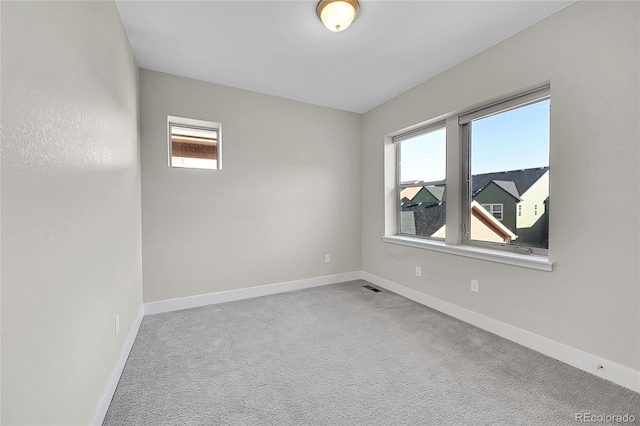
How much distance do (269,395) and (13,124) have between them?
178 centimetres

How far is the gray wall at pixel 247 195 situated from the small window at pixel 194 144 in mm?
120

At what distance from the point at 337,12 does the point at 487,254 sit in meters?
2.41

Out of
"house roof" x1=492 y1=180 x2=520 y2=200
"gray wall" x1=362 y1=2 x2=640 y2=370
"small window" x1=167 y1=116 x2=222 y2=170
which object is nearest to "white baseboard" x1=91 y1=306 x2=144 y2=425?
"small window" x1=167 y1=116 x2=222 y2=170

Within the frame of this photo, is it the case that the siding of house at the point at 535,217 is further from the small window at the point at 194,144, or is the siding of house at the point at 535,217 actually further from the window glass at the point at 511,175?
the small window at the point at 194,144

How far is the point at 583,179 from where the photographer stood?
1.87 m

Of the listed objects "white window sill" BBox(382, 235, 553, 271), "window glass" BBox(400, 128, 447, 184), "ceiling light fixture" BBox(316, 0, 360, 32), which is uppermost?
"ceiling light fixture" BBox(316, 0, 360, 32)

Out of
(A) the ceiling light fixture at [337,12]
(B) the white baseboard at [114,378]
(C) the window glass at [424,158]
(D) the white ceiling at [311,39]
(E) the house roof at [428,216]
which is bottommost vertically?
(B) the white baseboard at [114,378]

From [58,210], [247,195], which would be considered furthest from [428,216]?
[58,210]

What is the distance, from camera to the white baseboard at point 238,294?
2.92m

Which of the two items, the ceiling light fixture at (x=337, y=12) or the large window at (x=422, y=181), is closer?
the ceiling light fixture at (x=337, y=12)

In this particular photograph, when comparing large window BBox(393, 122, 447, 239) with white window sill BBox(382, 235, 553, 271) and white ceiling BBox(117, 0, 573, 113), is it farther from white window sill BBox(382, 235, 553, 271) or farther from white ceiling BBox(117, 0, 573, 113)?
white ceiling BBox(117, 0, 573, 113)

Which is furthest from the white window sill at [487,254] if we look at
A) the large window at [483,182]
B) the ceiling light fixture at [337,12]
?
the ceiling light fixture at [337,12]

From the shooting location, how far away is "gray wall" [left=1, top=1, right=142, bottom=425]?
0.77m

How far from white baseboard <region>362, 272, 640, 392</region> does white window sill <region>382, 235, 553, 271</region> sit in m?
0.57
